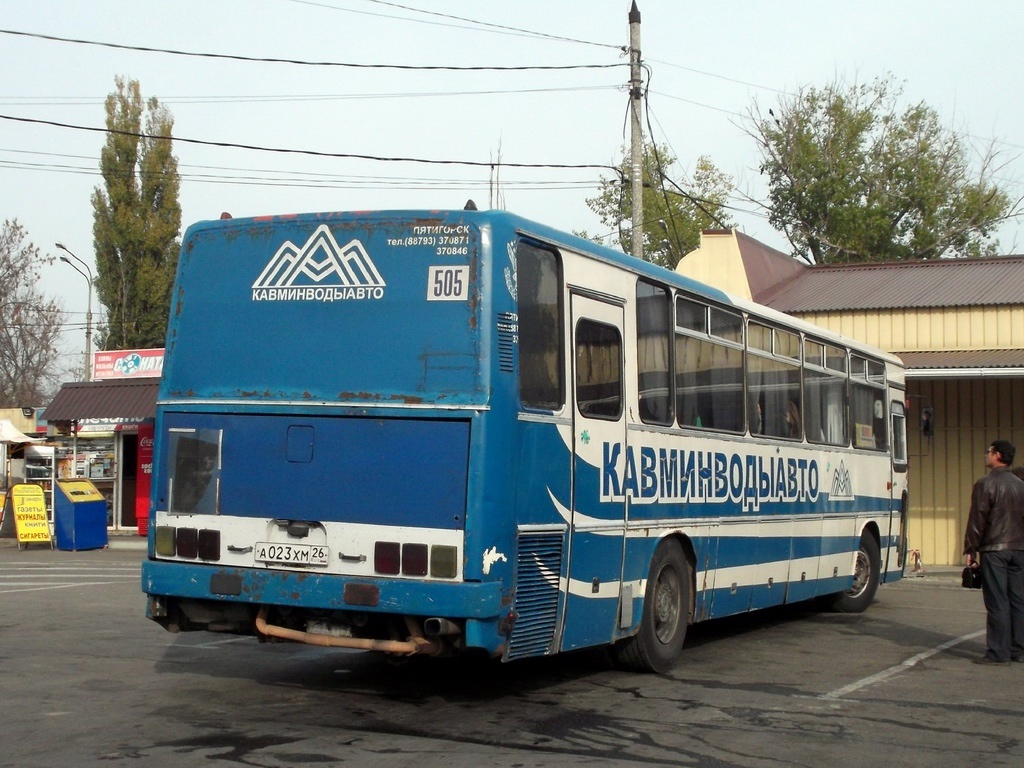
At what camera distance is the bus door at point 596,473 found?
841 cm

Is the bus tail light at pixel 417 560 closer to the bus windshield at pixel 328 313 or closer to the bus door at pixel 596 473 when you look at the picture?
the bus windshield at pixel 328 313

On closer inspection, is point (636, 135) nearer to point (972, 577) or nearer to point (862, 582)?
point (862, 582)

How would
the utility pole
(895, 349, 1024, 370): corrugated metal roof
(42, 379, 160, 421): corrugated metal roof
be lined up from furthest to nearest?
(42, 379, 160, 421): corrugated metal roof, the utility pole, (895, 349, 1024, 370): corrugated metal roof

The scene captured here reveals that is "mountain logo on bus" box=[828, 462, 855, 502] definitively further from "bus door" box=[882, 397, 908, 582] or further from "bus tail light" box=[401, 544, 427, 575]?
"bus tail light" box=[401, 544, 427, 575]

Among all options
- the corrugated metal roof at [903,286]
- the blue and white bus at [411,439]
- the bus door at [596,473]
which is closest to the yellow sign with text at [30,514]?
the corrugated metal roof at [903,286]

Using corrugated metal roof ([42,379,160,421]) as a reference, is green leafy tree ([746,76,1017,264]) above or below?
above

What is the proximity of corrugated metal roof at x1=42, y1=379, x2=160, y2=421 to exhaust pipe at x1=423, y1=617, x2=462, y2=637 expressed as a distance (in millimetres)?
20884

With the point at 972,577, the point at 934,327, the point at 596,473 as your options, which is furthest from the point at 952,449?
the point at 596,473

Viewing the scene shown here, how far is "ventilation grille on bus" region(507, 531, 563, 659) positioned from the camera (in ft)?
25.4

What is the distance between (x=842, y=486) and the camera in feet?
47.0

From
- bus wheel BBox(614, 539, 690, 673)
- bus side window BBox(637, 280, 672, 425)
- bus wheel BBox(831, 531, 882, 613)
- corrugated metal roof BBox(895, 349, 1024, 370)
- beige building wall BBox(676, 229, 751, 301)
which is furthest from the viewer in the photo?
beige building wall BBox(676, 229, 751, 301)

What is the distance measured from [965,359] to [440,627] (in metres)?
15.4

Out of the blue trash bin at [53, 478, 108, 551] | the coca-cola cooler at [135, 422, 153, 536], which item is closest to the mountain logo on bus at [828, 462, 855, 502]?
the blue trash bin at [53, 478, 108, 551]

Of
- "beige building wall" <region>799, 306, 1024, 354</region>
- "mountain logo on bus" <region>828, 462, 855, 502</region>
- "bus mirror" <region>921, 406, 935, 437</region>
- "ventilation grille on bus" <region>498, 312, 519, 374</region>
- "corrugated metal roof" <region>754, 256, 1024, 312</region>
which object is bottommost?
"mountain logo on bus" <region>828, 462, 855, 502</region>
